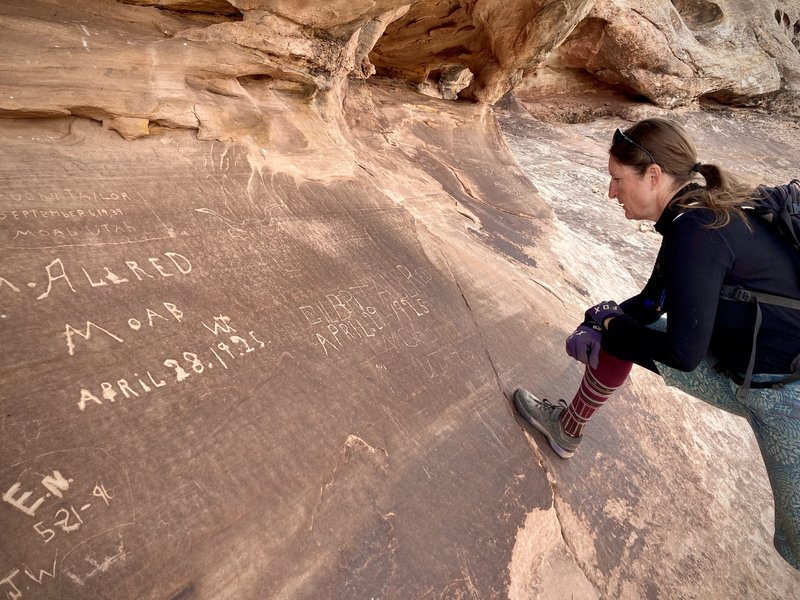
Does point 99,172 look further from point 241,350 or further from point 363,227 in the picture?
point 363,227

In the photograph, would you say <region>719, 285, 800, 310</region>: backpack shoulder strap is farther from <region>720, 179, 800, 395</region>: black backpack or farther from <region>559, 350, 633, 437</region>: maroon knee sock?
<region>559, 350, 633, 437</region>: maroon knee sock

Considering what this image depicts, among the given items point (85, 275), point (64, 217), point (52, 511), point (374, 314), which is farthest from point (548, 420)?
point (64, 217)

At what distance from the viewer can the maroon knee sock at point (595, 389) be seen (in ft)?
6.97

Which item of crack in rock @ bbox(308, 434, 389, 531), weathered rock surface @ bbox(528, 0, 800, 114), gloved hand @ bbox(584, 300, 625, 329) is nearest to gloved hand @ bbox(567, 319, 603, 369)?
gloved hand @ bbox(584, 300, 625, 329)

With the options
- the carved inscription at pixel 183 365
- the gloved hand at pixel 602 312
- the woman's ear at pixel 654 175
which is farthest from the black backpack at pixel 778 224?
the carved inscription at pixel 183 365

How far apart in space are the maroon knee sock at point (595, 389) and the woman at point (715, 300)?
136 millimetres

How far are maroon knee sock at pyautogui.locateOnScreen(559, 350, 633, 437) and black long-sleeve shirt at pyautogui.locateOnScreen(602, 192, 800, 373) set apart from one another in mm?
435

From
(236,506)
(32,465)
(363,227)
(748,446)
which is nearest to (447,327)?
(363,227)

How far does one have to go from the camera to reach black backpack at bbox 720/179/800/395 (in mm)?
1523

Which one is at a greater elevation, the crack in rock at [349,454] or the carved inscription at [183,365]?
the carved inscription at [183,365]

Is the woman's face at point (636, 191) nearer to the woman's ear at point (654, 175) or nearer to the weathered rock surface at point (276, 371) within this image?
the woman's ear at point (654, 175)

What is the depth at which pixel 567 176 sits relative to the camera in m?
7.55

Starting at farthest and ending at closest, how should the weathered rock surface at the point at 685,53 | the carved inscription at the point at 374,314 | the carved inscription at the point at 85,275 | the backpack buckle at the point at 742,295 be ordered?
1. the weathered rock surface at the point at 685,53
2. the carved inscription at the point at 374,314
3. the carved inscription at the point at 85,275
4. the backpack buckle at the point at 742,295

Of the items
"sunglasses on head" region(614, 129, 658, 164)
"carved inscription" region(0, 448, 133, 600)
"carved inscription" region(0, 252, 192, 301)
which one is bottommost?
"carved inscription" region(0, 448, 133, 600)
